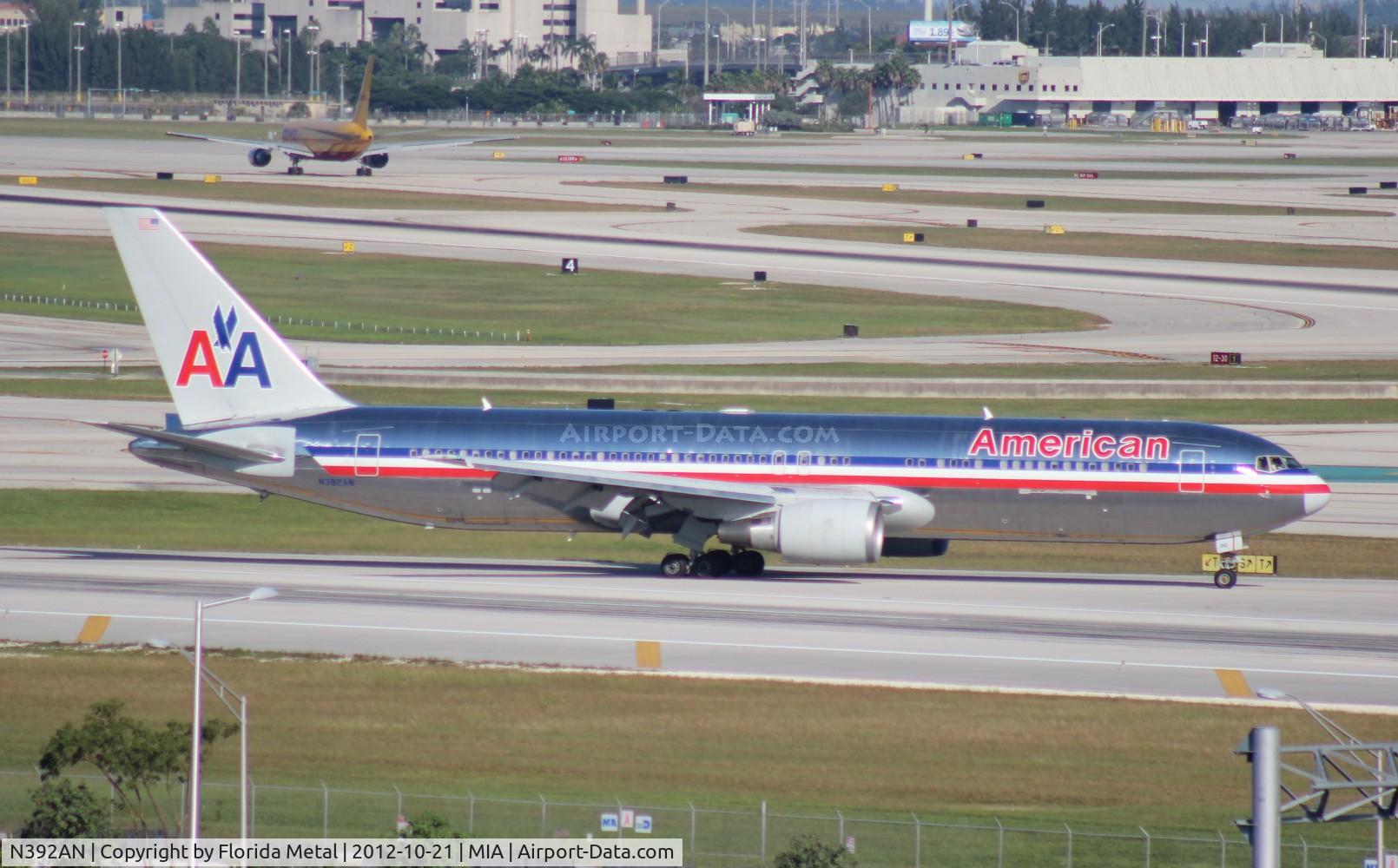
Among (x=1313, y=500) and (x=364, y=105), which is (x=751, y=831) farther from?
(x=364, y=105)

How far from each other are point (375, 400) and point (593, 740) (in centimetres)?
4130

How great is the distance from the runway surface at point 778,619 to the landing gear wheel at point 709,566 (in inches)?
26.2

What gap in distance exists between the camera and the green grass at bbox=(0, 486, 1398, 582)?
47.6m

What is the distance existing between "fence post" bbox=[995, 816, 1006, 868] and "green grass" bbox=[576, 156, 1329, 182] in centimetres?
15509

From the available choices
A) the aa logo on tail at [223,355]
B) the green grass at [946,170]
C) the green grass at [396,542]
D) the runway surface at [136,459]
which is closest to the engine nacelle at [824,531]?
the green grass at [396,542]

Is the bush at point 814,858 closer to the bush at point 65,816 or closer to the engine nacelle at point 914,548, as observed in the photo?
the bush at point 65,816

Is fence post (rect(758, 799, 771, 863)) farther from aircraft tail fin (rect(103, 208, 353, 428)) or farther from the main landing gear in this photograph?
aircraft tail fin (rect(103, 208, 353, 428))

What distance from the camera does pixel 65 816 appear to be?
2417 cm

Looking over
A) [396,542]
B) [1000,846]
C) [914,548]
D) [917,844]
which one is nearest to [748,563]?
[914,548]

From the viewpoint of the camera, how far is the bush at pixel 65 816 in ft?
79.2

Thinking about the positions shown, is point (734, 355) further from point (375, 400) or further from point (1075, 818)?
point (1075, 818)

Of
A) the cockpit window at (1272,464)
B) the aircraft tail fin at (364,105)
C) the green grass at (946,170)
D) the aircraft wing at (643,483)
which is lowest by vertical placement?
the aircraft wing at (643,483)

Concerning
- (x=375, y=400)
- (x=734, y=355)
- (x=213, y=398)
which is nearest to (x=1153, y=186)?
(x=734, y=355)

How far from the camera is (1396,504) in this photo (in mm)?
53500
